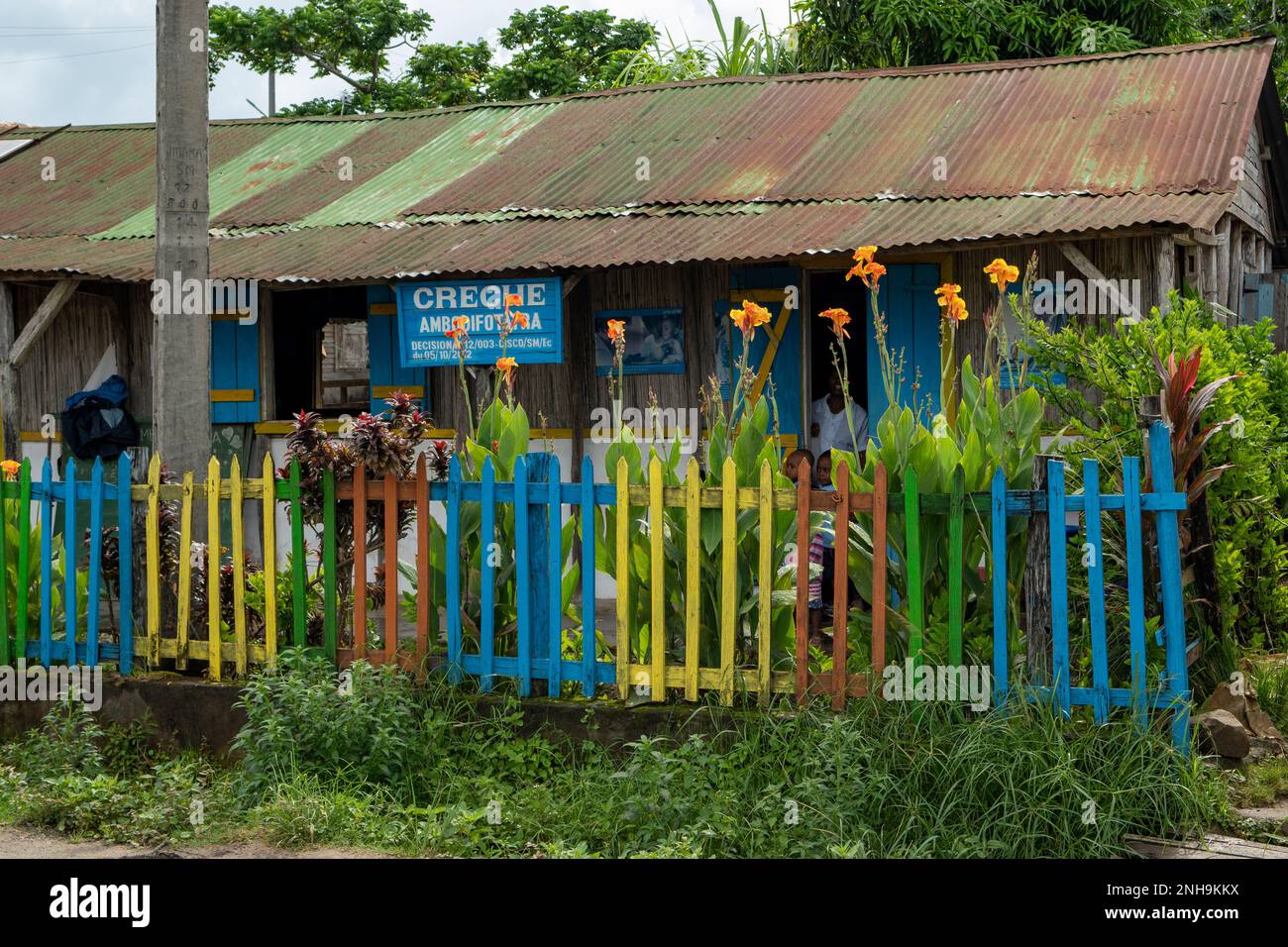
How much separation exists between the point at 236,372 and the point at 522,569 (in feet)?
21.2

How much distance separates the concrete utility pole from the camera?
7.12 m

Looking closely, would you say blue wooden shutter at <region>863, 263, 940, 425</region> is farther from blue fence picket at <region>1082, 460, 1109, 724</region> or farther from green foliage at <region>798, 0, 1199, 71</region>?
green foliage at <region>798, 0, 1199, 71</region>

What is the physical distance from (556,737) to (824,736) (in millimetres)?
1234

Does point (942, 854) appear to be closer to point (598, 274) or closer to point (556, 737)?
point (556, 737)

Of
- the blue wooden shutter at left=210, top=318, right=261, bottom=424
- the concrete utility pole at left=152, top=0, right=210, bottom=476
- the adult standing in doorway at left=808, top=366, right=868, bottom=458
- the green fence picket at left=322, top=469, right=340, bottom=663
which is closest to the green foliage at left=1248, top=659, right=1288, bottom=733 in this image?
the green fence picket at left=322, top=469, right=340, bottom=663

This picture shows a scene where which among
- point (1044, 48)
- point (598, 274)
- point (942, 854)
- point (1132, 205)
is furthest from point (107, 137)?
point (942, 854)

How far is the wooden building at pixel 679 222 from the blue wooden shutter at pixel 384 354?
0.02 m

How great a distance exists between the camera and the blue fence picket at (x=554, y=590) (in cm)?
595

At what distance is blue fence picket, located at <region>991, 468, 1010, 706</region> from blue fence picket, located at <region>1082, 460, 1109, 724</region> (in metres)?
0.30

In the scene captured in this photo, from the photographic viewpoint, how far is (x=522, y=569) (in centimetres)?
600

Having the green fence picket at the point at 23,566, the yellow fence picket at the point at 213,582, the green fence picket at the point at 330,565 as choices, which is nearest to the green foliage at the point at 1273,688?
the green fence picket at the point at 330,565

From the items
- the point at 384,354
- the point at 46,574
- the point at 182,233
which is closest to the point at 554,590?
the point at 46,574

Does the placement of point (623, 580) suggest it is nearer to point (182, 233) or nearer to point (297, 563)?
point (297, 563)

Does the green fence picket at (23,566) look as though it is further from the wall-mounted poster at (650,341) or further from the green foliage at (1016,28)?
the green foliage at (1016,28)
